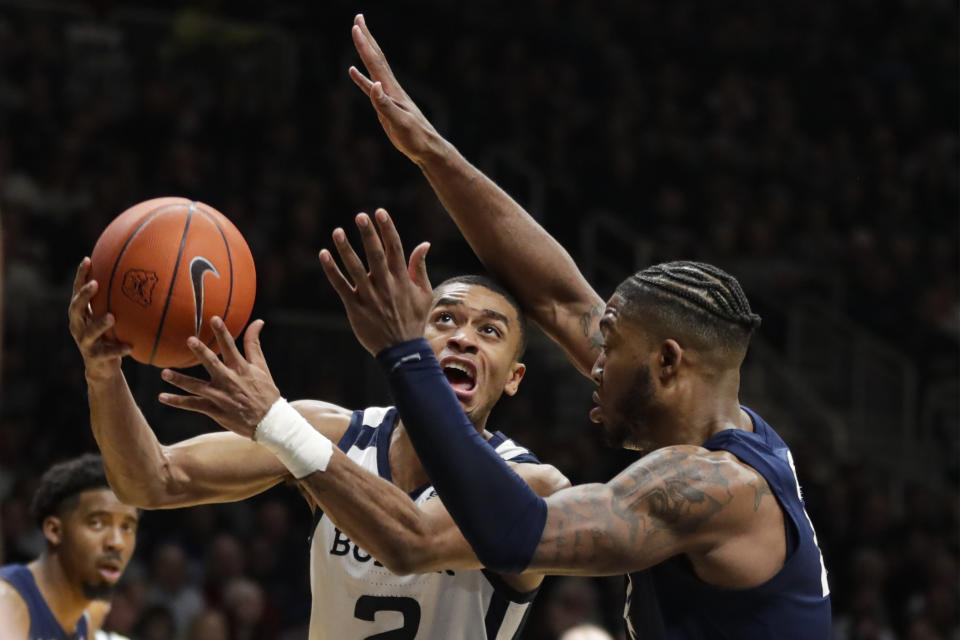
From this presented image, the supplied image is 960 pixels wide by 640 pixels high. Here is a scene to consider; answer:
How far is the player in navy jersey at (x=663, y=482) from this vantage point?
2.66 meters

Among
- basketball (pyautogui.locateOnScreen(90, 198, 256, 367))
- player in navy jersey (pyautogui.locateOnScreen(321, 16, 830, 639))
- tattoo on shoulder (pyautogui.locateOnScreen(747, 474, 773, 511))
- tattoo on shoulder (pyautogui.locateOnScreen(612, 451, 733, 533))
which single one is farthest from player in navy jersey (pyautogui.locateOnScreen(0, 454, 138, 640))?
tattoo on shoulder (pyautogui.locateOnScreen(747, 474, 773, 511))

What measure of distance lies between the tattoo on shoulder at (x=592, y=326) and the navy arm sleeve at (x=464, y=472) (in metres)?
1.13

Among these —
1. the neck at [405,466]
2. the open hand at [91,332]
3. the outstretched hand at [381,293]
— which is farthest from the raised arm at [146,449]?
the outstretched hand at [381,293]

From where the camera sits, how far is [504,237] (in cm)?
378

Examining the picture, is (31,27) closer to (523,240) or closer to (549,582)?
(549,582)

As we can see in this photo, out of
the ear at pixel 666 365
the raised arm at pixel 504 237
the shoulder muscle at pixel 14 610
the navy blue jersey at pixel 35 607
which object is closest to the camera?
the ear at pixel 666 365

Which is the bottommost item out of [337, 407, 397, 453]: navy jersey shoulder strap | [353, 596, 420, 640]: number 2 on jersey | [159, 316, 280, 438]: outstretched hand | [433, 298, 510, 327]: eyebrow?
[353, 596, 420, 640]: number 2 on jersey

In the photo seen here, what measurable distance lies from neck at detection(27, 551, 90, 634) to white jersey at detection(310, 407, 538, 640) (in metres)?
1.53

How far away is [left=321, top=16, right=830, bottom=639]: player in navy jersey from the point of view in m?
2.66

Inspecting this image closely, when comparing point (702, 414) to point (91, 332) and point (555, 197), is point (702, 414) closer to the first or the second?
point (91, 332)

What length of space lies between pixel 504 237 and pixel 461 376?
1.37 ft

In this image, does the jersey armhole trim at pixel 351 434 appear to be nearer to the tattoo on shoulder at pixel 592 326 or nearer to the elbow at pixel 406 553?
the tattoo on shoulder at pixel 592 326

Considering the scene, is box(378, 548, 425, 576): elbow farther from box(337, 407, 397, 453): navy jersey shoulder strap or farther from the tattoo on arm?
box(337, 407, 397, 453): navy jersey shoulder strap

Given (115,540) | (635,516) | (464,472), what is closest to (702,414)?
(635,516)
